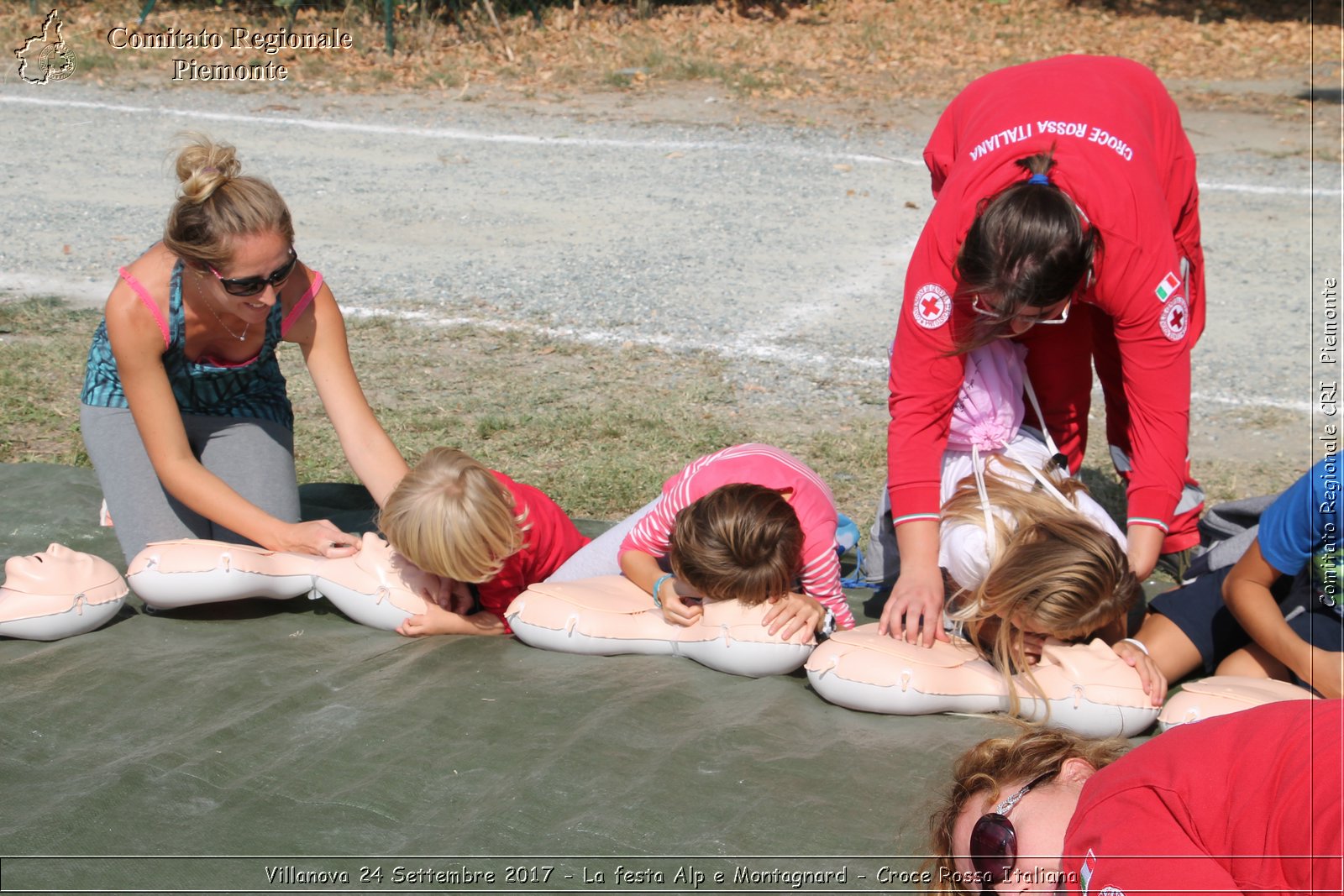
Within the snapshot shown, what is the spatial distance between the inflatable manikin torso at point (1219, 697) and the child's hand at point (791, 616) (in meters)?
0.75

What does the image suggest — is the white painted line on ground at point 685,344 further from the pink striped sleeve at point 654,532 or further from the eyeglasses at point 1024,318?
the eyeglasses at point 1024,318

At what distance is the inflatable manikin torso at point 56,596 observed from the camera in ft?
9.27

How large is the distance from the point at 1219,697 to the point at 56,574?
2.54 meters

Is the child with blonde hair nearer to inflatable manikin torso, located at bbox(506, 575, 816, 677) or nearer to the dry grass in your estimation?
inflatable manikin torso, located at bbox(506, 575, 816, 677)

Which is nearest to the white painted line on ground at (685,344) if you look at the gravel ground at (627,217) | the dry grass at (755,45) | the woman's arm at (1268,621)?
the gravel ground at (627,217)

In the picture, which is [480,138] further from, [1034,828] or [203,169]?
[1034,828]

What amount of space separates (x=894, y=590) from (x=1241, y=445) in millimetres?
2357

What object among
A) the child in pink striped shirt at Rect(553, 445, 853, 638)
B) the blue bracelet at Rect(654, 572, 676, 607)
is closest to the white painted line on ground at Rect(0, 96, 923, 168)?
the child in pink striped shirt at Rect(553, 445, 853, 638)

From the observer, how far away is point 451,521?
2812 mm

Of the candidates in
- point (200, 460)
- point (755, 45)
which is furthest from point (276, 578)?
point (755, 45)

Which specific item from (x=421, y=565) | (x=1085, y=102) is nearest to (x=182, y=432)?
(x=421, y=565)

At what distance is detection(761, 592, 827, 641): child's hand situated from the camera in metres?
2.75

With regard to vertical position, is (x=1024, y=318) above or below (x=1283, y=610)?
above

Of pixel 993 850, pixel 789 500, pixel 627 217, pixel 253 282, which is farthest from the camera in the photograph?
pixel 627 217
